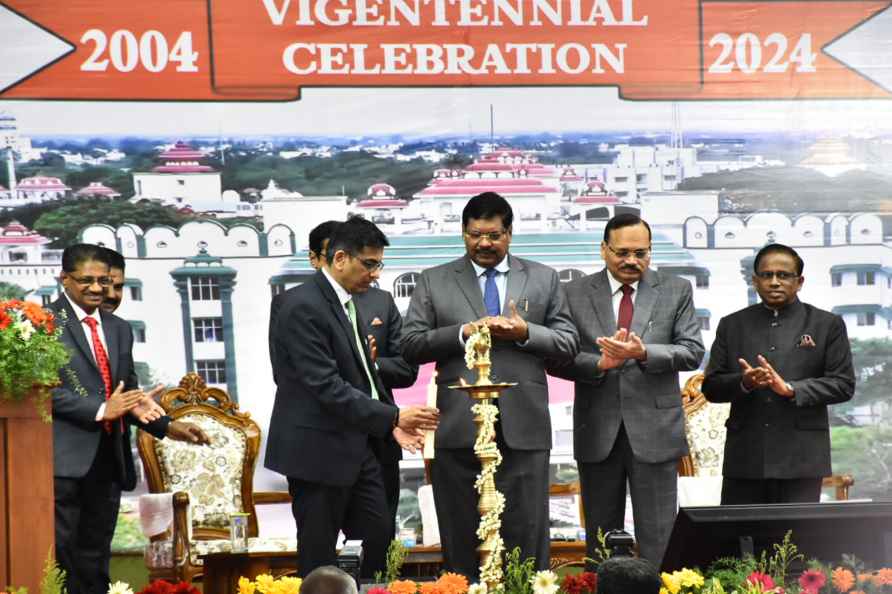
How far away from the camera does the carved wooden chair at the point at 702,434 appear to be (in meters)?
6.66

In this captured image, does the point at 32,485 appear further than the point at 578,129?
No

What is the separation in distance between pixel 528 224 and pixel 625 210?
0.52 meters

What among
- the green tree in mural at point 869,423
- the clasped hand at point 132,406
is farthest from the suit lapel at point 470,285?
the green tree in mural at point 869,423

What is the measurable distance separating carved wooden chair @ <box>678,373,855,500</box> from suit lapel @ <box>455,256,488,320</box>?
190 centimetres

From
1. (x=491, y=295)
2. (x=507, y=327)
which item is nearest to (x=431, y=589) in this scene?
(x=507, y=327)

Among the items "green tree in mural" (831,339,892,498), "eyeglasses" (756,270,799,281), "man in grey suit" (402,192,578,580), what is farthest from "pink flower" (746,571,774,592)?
"green tree in mural" (831,339,892,498)

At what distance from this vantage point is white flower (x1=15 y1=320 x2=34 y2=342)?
13.0ft

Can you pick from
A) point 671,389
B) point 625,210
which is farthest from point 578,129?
point 671,389

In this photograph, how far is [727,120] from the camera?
23.1ft

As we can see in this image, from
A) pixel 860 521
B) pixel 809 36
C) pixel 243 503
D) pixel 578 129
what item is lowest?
pixel 243 503

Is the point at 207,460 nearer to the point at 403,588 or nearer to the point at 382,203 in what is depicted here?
the point at 382,203

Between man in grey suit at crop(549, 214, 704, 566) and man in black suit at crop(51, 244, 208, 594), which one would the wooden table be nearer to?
man in black suit at crop(51, 244, 208, 594)

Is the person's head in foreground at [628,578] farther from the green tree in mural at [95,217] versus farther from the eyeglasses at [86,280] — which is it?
the green tree in mural at [95,217]

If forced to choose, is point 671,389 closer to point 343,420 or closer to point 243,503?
point 343,420
